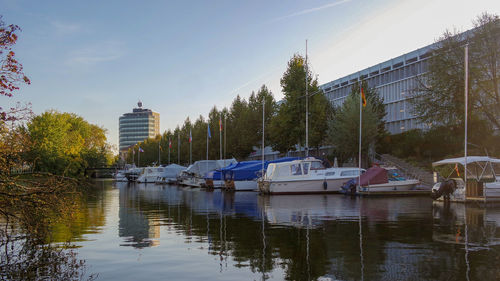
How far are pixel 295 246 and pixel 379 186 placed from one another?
2413 centimetres

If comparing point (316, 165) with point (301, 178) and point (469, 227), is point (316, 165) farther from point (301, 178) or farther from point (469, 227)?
point (469, 227)

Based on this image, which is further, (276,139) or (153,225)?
(276,139)

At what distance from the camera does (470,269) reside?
9656 millimetres

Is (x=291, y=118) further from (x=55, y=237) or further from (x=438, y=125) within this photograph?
(x=55, y=237)

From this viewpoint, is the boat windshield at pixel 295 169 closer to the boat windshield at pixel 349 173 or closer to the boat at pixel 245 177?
the boat windshield at pixel 349 173

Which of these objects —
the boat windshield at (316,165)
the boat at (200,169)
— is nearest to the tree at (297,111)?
the boat at (200,169)

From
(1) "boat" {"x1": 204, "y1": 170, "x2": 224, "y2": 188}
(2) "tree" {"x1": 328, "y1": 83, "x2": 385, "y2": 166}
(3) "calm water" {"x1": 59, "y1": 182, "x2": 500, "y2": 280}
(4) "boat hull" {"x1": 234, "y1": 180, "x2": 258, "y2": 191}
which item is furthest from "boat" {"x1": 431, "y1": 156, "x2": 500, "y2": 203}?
(1) "boat" {"x1": 204, "y1": 170, "x2": 224, "y2": 188}

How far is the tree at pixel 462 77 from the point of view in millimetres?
37219

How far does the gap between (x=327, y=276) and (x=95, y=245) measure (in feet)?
25.1

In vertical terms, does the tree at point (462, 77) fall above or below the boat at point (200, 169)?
above

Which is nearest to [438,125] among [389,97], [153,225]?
[389,97]

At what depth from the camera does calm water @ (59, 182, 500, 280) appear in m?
9.63

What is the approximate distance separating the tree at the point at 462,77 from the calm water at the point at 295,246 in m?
19.7

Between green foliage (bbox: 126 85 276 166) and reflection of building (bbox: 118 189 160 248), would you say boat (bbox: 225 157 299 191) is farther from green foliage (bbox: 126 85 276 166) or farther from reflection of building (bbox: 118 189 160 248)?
reflection of building (bbox: 118 189 160 248)
